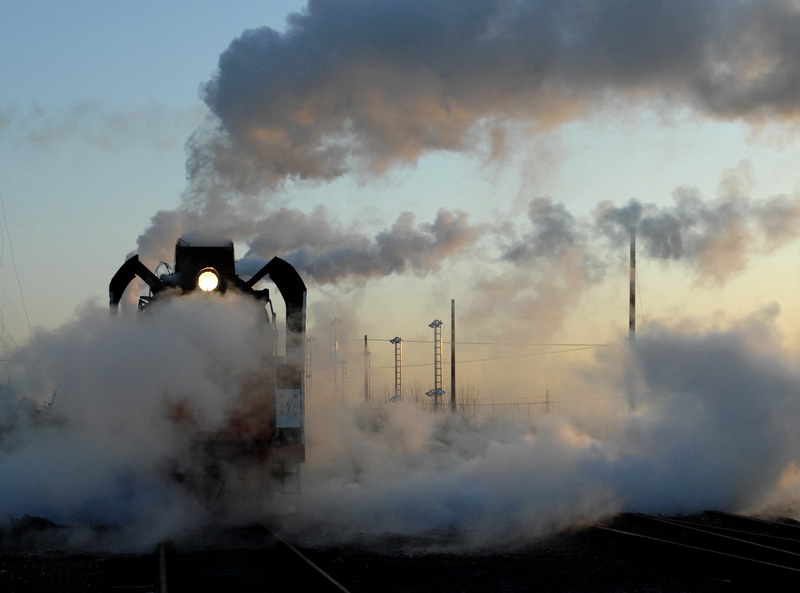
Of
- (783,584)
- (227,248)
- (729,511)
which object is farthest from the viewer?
(729,511)

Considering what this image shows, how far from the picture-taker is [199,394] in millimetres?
16547

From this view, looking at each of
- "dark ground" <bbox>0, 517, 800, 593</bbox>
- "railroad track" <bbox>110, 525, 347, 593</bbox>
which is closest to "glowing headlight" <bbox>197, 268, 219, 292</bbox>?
"railroad track" <bbox>110, 525, 347, 593</bbox>

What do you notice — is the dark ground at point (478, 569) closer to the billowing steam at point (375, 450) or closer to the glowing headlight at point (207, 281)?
the billowing steam at point (375, 450)

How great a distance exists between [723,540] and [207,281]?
8.51 metres

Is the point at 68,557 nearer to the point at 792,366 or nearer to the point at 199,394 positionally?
the point at 199,394

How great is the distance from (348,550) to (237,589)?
3125 mm

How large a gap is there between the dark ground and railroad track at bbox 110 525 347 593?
23 cm

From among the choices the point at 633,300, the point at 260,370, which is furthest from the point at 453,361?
the point at 260,370

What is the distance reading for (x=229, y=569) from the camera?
507 inches

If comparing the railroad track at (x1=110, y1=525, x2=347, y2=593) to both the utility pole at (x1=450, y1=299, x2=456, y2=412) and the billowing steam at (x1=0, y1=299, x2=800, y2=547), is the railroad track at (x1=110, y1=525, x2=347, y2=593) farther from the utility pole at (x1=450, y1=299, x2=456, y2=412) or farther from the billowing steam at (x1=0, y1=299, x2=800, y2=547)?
the utility pole at (x1=450, y1=299, x2=456, y2=412)

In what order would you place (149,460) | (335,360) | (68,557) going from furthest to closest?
1. (335,360)
2. (149,460)
3. (68,557)

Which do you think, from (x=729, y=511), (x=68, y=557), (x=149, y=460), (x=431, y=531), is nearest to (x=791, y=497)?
(x=729, y=511)

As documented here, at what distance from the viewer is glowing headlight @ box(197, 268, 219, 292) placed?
1741cm

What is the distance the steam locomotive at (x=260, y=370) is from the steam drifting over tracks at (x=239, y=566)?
1.27m
